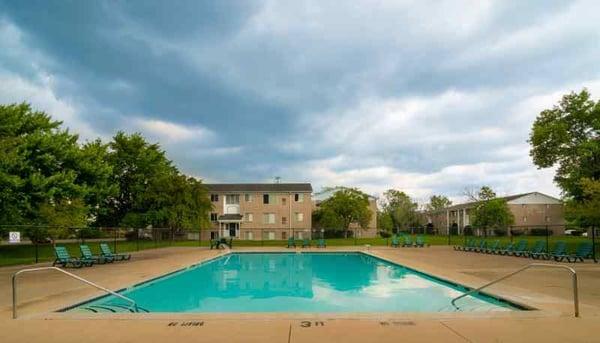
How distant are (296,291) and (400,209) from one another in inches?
3083

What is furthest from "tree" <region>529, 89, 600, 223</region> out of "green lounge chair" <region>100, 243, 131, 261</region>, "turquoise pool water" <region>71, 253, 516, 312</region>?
"green lounge chair" <region>100, 243, 131, 261</region>

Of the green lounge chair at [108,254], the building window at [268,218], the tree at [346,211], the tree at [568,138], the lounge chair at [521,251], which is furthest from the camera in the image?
the building window at [268,218]

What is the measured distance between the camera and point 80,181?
36.4 metres

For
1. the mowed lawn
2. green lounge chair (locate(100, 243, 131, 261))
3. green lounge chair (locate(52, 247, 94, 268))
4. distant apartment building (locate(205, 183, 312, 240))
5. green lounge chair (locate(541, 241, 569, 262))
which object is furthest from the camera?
distant apartment building (locate(205, 183, 312, 240))

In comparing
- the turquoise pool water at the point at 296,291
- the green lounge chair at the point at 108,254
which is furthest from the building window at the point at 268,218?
the green lounge chair at the point at 108,254

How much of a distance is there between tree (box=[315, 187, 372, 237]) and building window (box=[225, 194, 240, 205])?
11071mm

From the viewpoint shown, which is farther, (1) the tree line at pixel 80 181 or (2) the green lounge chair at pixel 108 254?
(1) the tree line at pixel 80 181

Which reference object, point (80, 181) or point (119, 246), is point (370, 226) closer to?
point (119, 246)

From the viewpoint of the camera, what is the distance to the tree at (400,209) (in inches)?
3602

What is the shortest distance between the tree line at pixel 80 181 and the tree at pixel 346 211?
14.9 m

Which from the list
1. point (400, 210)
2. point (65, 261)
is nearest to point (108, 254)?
point (65, 261)

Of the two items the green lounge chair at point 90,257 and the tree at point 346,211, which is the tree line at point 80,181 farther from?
the tree at point 346,211

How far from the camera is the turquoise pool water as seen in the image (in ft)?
40.3

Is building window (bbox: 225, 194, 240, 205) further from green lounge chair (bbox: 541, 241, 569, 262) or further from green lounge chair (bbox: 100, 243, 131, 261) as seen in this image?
green lounge chair (bbox: 541, 241, 569, 262)
